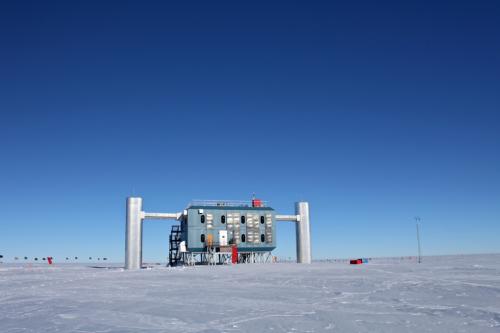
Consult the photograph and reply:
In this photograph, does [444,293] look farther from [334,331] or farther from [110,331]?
[110,331]

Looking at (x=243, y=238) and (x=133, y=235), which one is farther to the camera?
(x=243, y=238)

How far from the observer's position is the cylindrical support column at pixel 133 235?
163ft

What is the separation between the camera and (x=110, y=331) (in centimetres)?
841

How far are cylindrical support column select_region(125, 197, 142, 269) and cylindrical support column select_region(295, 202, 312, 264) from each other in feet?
73.7

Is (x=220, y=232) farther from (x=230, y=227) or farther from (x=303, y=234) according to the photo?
(x=303, y=234)

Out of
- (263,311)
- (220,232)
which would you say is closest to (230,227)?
(220,232)

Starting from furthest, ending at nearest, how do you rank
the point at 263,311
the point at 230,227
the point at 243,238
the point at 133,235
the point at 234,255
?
the point at 243,238
the point at 230,227
the point at 234,255
the point at 133,235
the point at 263,311

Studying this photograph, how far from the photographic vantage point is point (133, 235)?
5066cm

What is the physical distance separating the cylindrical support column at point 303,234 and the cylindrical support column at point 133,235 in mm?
22453

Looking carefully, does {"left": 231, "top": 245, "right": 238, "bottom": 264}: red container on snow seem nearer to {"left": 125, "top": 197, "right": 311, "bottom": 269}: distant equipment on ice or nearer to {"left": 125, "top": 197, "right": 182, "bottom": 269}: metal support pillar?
{"left": 125, "top": 197, "right": 311, "bottom": 269}: distant equipment on ice

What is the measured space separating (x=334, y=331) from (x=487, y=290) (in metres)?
10.2

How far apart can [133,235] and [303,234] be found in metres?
23.9

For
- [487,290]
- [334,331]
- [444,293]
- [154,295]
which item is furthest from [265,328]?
[487,290]

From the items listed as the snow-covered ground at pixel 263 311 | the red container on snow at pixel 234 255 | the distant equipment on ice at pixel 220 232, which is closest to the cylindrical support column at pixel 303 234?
the distant equipment on ice at pixel 220 232
